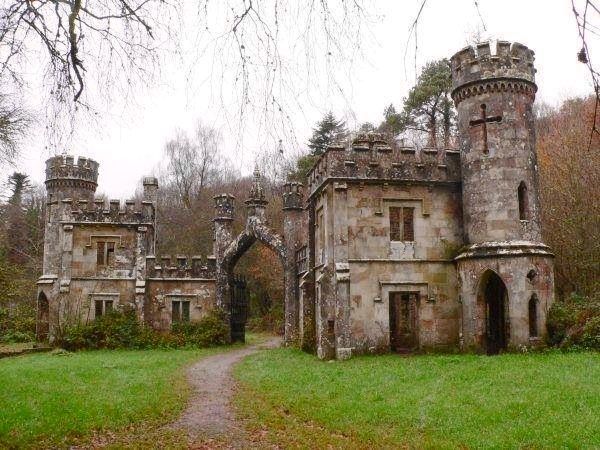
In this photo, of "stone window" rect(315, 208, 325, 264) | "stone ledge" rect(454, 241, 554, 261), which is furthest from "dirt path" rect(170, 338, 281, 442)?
"stone ledge" rect(454, 241, 554, 261)

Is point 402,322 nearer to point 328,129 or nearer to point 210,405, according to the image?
point 210,405

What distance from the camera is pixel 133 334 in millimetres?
25688

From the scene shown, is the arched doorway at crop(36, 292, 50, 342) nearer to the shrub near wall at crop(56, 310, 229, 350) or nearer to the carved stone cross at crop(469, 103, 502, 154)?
the shrub near wall at crop(56, 310, 229, 350)

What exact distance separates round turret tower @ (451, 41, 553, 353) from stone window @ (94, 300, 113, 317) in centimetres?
1597

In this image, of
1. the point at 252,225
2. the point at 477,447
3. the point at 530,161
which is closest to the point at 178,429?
the point at 477,447

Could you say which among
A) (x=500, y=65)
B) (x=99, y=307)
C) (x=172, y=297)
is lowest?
(x=99, y=307)

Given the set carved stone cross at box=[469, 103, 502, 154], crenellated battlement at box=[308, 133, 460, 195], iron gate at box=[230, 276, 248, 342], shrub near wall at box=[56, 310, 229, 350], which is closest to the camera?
carved stone cross at box=[469, 103, 502, 154]

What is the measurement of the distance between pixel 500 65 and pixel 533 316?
7369mm

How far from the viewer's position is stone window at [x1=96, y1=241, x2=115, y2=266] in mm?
26906

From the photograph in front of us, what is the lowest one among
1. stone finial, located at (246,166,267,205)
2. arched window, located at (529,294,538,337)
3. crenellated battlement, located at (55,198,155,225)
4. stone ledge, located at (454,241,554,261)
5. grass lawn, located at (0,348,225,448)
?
grass lawn, located at (0,348,225,448)

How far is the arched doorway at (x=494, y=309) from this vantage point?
1712cm

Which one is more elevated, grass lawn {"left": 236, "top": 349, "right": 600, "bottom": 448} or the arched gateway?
the arched gateway

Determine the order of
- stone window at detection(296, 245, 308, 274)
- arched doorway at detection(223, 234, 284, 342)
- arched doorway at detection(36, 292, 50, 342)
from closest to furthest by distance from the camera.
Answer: stone window at detection(296, 245, 308, 274) < arched doorway at detection(223, 234, 284, 342) < arched doorway at detection(36, 292, 50, 342)

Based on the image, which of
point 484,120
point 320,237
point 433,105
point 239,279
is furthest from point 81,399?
point 433,105
